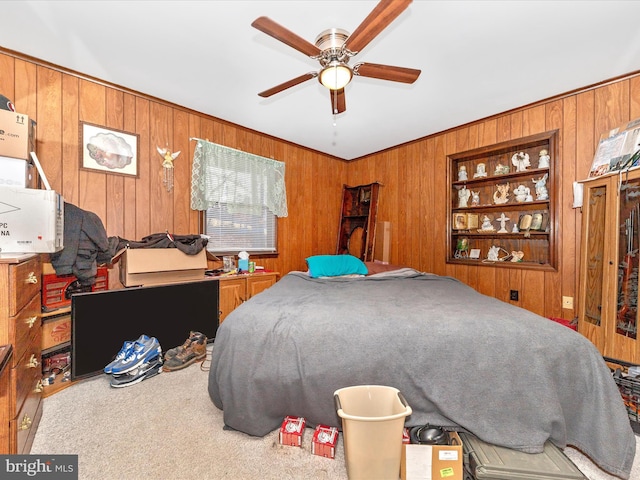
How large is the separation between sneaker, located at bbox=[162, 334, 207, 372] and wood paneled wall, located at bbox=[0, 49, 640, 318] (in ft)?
3.76

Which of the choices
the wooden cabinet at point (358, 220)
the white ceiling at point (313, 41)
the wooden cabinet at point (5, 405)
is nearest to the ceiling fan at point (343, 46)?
the white ceiling at point (313, 41)

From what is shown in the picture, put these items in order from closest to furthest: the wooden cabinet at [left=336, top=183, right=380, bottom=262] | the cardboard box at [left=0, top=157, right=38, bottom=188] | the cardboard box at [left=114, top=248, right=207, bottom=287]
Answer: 1. the cardboard box at [left=0, top=157, right=38, bottom=188]
2. the cardboard box at [left=114, top=248, right=207, bottom=287]
3. the wooden cabinet at [left=336, top=183, right=380, bottom=262]

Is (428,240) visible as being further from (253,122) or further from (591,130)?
(253,122)

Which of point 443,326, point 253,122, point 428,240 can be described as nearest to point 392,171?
point 428,240

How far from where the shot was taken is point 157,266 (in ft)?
7.84

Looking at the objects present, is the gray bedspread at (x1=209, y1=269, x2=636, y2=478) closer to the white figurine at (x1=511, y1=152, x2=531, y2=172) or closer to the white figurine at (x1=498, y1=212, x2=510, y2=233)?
the white figurine at (x1=498, y1=212, x2=510, y2=233)

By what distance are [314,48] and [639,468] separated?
8.74 feet

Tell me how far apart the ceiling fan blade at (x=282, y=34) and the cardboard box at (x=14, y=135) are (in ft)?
4.64

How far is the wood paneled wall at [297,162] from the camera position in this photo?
226cm

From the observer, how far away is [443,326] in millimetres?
1417

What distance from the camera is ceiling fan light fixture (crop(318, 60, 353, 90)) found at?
1669 mm

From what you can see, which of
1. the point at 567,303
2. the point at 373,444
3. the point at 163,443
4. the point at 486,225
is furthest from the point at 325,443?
the point at 486,225

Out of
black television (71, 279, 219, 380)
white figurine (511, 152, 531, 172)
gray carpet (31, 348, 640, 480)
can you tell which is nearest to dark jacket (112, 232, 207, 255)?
black television (71, 279, 219, 380)

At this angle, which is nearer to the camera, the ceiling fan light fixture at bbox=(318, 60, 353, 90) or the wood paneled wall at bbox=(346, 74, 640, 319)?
the ceiling fan light fixture at bbox=(318, 60, 353, 90)
